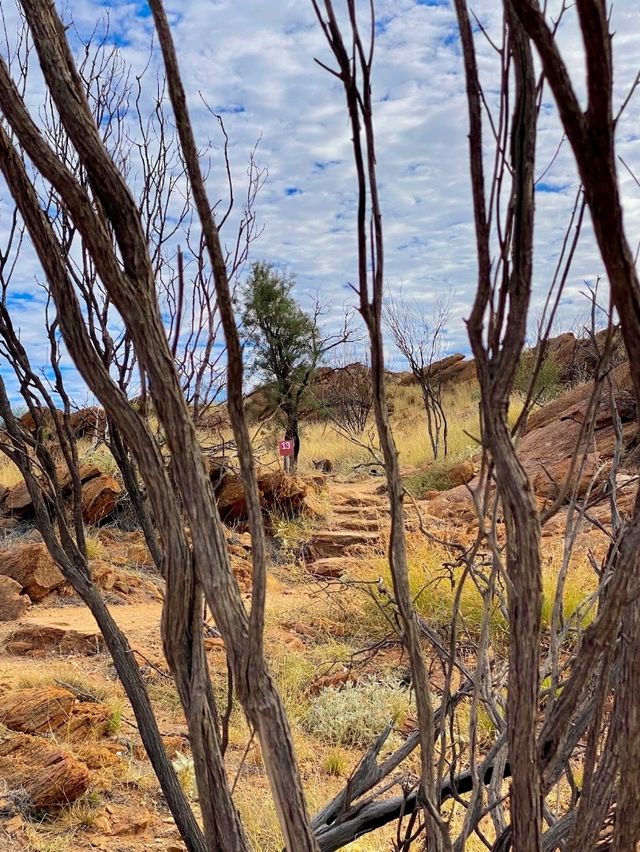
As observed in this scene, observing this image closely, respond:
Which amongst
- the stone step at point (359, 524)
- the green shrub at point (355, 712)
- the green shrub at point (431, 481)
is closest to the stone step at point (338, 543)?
the stone step at point (359, 524)

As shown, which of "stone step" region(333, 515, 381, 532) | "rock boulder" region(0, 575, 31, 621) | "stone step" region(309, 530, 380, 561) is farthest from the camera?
"stone step" region(333, 515, 381, 532)

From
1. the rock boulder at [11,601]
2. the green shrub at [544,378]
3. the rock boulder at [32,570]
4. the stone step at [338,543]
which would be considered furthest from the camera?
the green shrub at [544,378]

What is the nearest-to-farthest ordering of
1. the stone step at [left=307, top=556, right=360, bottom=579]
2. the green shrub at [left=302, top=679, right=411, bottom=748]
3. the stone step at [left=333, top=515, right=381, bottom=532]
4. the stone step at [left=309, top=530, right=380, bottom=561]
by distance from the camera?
the green shrub at [left=302, top=679, right=411, bottom=748] < the stone step at [left=307, top=556, right=360, bottom=579] < the stone step at [left=309, top=530, right=380, bottom=561] < the stone step at [left=333, top=515, right=381, bottom=532]

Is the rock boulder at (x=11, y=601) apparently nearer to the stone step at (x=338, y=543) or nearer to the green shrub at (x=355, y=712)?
the green shrub at (x=355, y=712)

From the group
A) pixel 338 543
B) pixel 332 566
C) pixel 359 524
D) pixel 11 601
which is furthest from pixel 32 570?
pixel 359 524

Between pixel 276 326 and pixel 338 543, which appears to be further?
pixel 276 326

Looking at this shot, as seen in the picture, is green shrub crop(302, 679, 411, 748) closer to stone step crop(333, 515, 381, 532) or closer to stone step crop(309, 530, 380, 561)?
stone step crop(309, 530, 380, 561)

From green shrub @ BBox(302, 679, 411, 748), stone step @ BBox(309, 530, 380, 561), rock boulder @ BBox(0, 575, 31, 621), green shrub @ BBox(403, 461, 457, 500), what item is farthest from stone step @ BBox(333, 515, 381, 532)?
green shrub @ BBox(302, 679, 411, 748)

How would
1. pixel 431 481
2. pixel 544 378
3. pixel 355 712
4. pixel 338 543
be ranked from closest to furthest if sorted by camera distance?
pixel 355 712
pixel 338 543
pixel 431 481
pixel 544 378

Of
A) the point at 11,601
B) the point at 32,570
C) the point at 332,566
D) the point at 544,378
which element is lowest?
the point at 332,566

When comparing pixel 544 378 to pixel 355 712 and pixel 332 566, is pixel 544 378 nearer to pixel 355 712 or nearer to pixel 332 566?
pixel 332 566

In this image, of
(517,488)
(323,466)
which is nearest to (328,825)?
(517,488)

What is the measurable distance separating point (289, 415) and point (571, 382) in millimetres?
8298

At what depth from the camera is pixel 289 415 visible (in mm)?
15469
